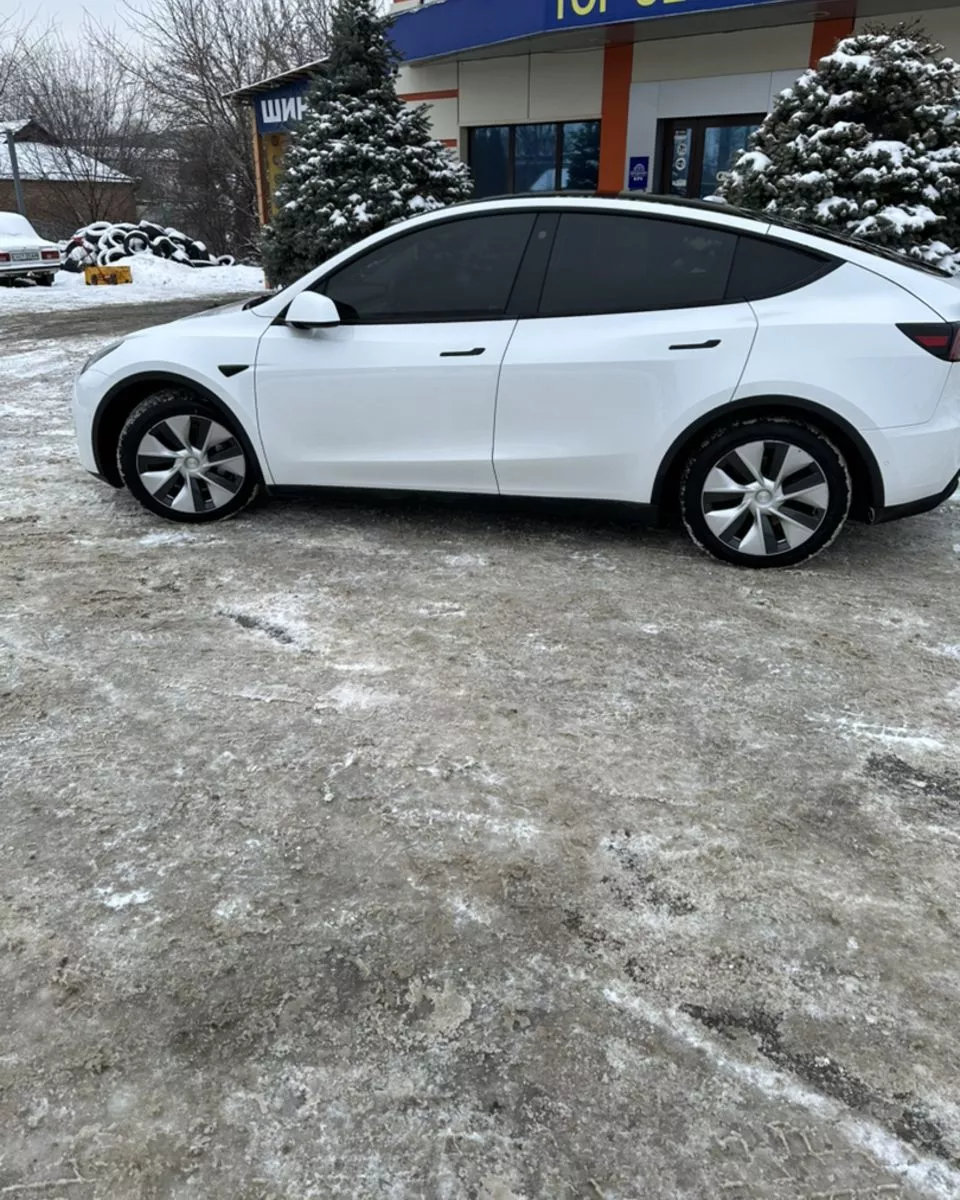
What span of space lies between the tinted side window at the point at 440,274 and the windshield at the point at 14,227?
1869cm

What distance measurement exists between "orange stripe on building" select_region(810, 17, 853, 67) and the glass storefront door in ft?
3.68

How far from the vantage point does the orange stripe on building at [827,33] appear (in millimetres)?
11359

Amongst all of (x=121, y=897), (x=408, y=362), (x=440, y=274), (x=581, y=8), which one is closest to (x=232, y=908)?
(x=121, y=897)

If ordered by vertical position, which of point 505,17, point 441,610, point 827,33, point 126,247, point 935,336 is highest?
point 505,17

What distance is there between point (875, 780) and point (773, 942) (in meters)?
0.84

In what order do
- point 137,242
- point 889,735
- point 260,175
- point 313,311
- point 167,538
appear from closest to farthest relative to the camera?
1. point 889,735
2. point 313,311
3. point 167,538
4. point 260,175
5. point 137,242

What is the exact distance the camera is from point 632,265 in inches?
167

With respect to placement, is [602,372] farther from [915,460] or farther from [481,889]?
[481,889]

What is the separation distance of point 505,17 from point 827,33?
425 cm

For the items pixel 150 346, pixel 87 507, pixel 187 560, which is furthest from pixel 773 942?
pixel 87 507

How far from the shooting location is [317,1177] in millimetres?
1714

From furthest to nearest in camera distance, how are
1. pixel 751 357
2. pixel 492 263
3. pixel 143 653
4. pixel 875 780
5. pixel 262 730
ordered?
pixel 492 263 → pixel 751 357 → pixel 143 653 → pixel 262 730 → pixel 875 780

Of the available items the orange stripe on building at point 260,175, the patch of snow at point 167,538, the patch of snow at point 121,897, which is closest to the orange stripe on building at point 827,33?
the patch of snow at point 167,538

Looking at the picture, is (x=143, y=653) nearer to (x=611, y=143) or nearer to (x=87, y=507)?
(x=87, y=507)
